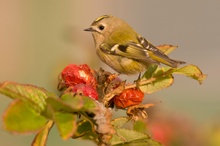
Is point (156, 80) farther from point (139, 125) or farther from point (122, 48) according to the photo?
point (122, 48)

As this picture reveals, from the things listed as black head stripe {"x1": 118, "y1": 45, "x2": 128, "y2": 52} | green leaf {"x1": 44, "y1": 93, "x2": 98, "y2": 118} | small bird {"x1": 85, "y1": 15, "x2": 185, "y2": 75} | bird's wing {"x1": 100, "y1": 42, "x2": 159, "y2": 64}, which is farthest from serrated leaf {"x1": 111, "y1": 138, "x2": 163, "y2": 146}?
black head stripe {"x1": 118, "y1": 45, "x2": 128, "y2": 52}

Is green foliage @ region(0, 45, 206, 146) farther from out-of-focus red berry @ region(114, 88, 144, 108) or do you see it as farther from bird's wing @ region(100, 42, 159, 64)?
bird's wing @ region(100, 42, 159, 64)

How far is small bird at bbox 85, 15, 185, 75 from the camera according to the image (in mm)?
3277

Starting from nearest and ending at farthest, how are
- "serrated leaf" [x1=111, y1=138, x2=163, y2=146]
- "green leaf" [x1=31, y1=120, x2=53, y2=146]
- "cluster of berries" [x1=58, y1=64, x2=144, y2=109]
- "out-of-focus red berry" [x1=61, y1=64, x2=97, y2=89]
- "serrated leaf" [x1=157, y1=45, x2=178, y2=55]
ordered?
"green leaf" [x1=31, y1=120, x2=53, y2=146]
"serrated leaf" [x1=111, y1=138, x2=163, y2=146]
"cluster of berries" [x1=58, y1=64, x2=144, y2=109]
"out-of-focus red berry" [x1=61, y1=64, x2=97, y2=89]
"serrated leaf" [x1=157, y1=45, x2=178, y2=55]

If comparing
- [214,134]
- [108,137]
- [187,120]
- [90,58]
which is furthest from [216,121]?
[108,137]

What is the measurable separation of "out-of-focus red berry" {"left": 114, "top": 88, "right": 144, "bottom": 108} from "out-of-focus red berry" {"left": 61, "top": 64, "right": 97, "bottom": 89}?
0.29ft

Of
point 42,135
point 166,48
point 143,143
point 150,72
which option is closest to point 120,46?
point 166,48

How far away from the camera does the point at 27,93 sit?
46.6 inches

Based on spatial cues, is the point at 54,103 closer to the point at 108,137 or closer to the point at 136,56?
the point at 108,137

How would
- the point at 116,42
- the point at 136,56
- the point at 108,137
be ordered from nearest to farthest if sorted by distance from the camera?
the point at 108,137
the point at 136,56
the point at 116,42

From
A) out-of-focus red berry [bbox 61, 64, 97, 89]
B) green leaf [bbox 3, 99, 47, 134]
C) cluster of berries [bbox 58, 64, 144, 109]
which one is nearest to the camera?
green leaf [bbox 3, 99, 47, 134]

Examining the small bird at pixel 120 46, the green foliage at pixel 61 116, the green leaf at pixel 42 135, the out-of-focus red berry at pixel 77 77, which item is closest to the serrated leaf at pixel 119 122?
the green foliage at pixel 61 116

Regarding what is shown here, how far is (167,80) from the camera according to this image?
1624 millimetres

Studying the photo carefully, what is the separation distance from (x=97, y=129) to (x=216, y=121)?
1.13 meters
